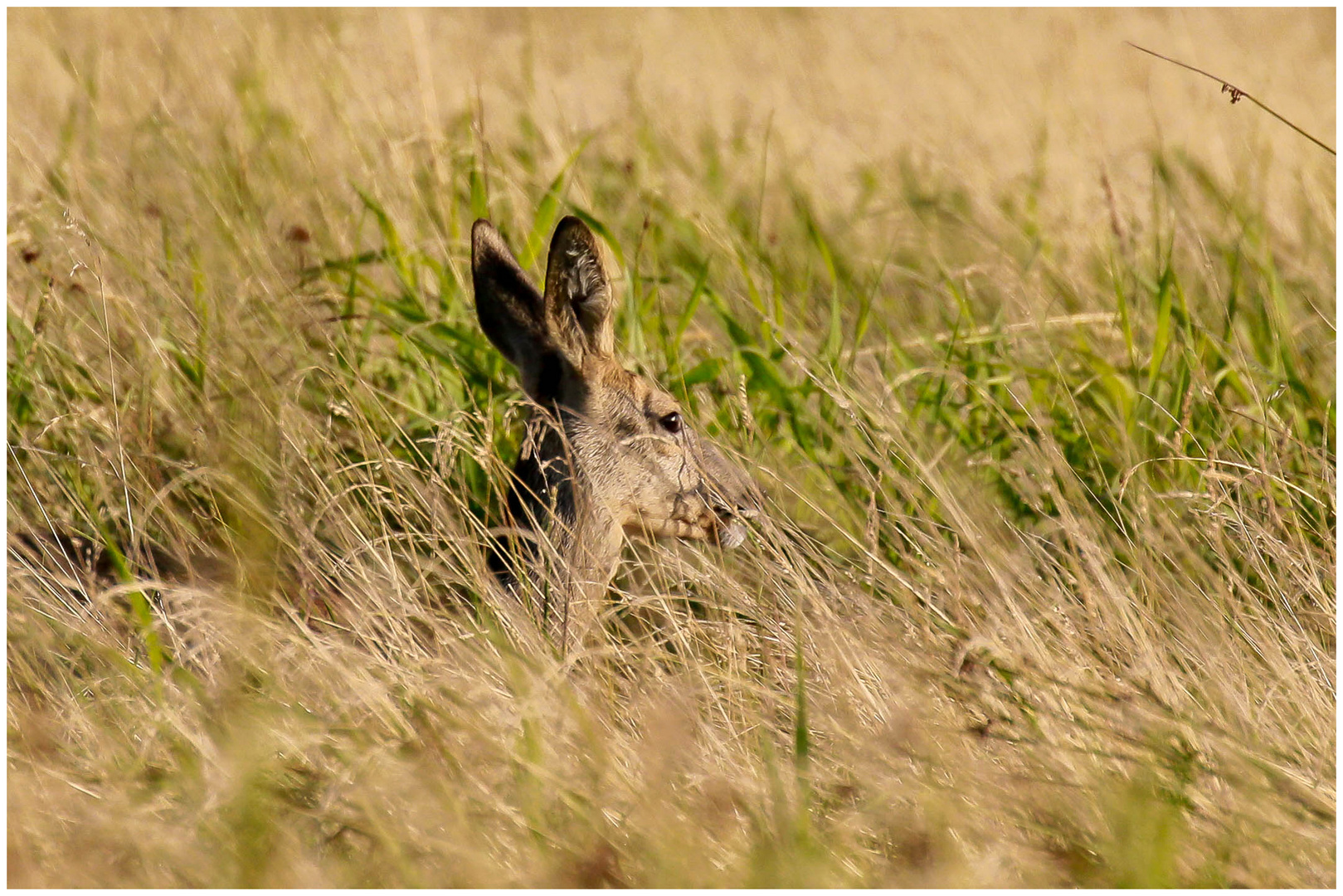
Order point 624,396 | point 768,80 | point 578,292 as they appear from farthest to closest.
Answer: point 768,80, point 624,396, point 578,292

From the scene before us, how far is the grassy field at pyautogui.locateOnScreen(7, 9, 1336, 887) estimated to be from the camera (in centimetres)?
231

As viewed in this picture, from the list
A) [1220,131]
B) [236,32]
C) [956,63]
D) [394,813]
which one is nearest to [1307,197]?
[1220,131]

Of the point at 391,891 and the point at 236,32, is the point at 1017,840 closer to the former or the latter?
the point at 391,891

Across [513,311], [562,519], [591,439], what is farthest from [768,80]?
[562,519]

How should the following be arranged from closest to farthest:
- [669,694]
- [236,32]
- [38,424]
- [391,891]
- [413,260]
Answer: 1. [391,891]
2. [669,694]
3. [38,424]
4. [413,260]
5. [236,32]

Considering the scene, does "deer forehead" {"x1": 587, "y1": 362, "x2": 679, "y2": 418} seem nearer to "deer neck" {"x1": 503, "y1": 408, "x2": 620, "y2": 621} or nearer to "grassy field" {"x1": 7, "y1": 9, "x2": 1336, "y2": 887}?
"deer neck" {"x1": 503, "y1": 408, "x2": 620, "y2": 621}

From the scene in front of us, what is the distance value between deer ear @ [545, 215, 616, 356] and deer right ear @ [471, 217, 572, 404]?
0.08 m

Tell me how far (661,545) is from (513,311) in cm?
76

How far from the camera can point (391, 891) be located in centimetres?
220

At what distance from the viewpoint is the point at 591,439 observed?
3.42 meters

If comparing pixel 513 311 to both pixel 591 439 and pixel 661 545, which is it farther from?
pixel 661 545

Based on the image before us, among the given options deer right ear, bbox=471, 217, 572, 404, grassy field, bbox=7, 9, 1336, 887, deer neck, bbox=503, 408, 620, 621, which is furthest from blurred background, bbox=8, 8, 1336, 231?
deer neck, bbox=503, 408, 620, 621

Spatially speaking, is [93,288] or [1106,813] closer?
[1106,813]

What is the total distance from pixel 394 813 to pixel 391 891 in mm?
151
